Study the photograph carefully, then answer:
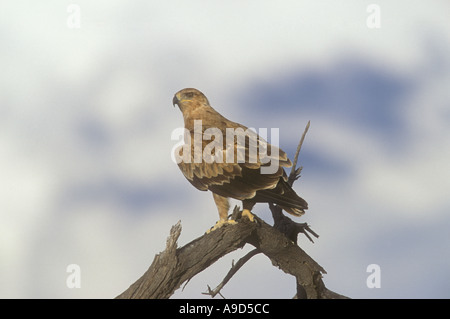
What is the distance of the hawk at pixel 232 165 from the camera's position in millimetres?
8156

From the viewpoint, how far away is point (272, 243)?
29.4ft

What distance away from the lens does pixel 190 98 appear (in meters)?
9.41

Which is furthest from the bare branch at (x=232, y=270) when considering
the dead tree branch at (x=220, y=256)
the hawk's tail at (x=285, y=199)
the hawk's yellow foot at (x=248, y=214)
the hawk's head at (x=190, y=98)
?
the hawk's head at (x=190, y=98)

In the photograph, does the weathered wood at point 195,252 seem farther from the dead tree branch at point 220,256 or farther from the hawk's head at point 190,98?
the hawk's head at point 190,98

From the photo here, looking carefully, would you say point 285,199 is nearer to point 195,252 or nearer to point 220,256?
point 220,256

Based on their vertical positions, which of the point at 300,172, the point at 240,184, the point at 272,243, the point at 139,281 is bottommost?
the point at 139,281

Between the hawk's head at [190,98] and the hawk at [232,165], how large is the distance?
0.32m

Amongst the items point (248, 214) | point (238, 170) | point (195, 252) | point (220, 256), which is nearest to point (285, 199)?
point (248, 214)

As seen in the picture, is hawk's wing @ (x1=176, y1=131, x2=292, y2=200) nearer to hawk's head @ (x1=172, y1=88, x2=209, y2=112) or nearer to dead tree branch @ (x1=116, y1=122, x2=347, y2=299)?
dead tree branch @ (x1=116, y1=122, x2=347, y2=299)

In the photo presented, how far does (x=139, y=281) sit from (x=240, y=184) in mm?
2166

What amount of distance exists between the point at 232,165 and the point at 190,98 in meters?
1.81
